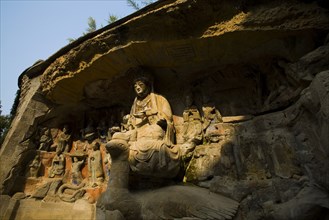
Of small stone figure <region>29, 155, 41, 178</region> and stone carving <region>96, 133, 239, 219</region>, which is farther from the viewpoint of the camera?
small stone figure <region>29, 155, 41, 178</region>

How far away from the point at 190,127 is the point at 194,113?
25cm

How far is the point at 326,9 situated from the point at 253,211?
2419 millimetres

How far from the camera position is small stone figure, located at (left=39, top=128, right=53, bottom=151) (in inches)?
187

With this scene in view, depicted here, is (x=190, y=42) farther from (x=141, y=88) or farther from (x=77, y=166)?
(x=77, y=166)

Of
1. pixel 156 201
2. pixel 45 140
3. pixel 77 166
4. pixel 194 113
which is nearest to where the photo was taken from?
pixel 156 201

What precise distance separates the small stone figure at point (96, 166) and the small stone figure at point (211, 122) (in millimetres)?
1934

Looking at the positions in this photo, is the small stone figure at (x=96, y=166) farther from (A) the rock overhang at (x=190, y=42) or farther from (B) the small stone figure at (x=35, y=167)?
(A) the rock overhang at (x=190, y=42)

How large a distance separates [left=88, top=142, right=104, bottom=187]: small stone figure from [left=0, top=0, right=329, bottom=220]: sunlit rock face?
0.02m

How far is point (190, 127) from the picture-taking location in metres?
3.91

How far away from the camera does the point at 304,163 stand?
2777 mm

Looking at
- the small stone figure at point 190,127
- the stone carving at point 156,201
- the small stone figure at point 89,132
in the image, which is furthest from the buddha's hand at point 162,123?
the small stone figure at point 89,132

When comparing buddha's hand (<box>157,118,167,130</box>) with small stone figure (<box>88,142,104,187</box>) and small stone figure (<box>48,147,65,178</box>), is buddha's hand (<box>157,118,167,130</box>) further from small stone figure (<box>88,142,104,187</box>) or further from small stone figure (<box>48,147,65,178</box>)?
small stone figure (<box>48,147,65,178</box>)

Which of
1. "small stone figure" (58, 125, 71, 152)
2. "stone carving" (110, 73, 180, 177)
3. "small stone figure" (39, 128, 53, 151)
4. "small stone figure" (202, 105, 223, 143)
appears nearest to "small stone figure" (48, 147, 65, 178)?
"small stone figure" (58, 125, 71, 152)

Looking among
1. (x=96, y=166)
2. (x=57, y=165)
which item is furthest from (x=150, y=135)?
(x=57, y=165)
